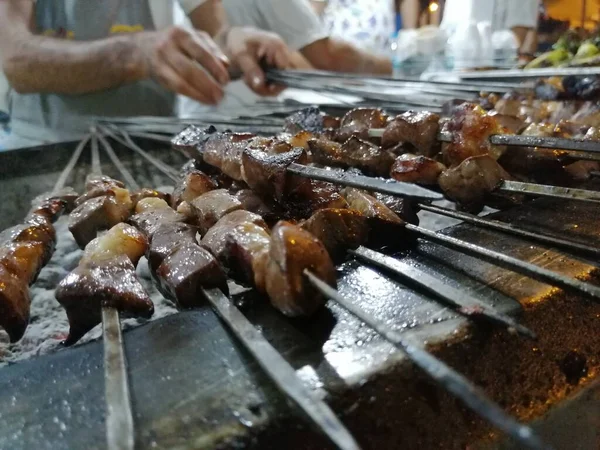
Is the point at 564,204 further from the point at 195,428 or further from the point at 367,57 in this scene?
the point at 367,57

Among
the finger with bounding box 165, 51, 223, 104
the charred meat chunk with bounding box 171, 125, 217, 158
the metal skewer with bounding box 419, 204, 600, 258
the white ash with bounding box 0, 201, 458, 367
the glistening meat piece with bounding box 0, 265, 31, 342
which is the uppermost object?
the finger with bounding box 165, 51, 223, 104

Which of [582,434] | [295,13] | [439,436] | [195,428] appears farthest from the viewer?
[295,13]

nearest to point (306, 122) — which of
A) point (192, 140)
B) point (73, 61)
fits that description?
point (192, 140)

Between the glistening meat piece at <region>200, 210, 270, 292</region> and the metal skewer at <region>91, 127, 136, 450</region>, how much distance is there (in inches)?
13.4

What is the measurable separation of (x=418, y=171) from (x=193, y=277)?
98 cm

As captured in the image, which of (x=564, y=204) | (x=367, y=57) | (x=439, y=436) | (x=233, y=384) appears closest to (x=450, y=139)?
(x=564, y=204)

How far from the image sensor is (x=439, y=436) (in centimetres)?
106

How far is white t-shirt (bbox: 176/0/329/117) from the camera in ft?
21.7

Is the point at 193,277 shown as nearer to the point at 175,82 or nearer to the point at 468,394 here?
the point at 468,394

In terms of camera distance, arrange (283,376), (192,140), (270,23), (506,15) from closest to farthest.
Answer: (283,376) < (192,140) < (270,23) < (506,15)

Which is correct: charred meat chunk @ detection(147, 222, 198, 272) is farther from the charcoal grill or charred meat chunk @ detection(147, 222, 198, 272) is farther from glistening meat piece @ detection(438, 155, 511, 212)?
glistening meat piece @ detection(438, 155, 511, 212)

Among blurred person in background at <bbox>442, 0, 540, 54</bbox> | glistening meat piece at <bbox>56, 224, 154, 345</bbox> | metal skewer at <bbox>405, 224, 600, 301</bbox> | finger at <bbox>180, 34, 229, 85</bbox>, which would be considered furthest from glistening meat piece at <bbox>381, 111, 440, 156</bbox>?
blurred person in background at <bbox>442, 0, 540, 54</bbox>

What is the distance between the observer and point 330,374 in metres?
0.98

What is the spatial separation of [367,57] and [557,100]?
2.97 metres
